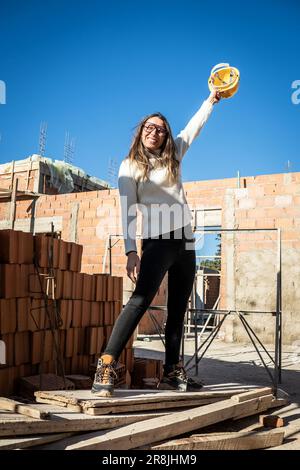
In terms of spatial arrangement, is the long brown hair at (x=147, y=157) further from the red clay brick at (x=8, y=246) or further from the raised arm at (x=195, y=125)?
the red clay brick at (x=8, y=246)

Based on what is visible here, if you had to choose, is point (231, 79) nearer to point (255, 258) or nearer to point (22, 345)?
point (22, 345)

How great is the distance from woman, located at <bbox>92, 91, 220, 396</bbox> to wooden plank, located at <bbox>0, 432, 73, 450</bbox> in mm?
410

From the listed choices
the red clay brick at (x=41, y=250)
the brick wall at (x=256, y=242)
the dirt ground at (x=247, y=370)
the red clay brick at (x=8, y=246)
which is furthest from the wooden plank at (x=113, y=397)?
the brick wall at (x=256, y=242)

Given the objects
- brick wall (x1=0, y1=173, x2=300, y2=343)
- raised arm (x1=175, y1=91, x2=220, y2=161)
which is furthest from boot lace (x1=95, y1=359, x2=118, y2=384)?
brick wall (x1=0, y1=173, x2=300, y2=343)

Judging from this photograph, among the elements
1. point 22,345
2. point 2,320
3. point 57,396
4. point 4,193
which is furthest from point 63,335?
point 4,193

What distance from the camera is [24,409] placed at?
179cm

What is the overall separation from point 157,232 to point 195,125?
2.46ft

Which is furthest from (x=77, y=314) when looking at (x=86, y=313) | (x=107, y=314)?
(x=107, y=314)

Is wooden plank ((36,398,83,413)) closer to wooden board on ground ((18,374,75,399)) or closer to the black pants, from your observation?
the black pants

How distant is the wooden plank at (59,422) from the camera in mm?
1608

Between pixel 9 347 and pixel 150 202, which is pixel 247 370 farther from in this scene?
pixel 150 202

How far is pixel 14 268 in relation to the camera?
310cm

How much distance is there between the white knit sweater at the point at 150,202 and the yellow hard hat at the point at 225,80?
2.10 feet

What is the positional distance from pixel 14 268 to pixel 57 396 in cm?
132
